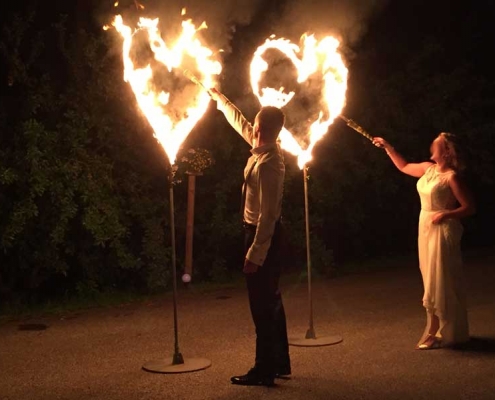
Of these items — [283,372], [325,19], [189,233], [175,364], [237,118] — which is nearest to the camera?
[283,372]

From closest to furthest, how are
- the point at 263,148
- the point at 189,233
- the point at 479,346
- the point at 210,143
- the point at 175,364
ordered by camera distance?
the point at 263,148, the point at 175,364, the point at 479,346, the point at 189,233, the point at 210,143

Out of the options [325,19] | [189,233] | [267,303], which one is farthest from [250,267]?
[325,19]

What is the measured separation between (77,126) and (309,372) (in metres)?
6.24

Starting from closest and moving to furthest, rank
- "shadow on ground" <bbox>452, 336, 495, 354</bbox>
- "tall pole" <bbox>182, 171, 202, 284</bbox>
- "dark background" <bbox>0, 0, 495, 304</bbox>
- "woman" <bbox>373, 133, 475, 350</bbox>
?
"shadow on ground" <bbox>452, 336, 495, 354</bbox> < "woman" <bbox>373, 133, 475, 350</bbox> < "dark background" <bbox>0, 0, 495, 304</bbox> < "tall pole" <bbox>182, 171, 202, 284</bbox>

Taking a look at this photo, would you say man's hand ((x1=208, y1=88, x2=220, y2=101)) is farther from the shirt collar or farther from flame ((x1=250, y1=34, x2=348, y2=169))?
flame ((x1=250, y1=34, x2=348, y2=169))

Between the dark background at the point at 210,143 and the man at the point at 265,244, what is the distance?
317 cm

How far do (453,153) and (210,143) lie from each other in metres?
6.49

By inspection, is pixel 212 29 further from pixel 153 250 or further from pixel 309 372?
pixel 309 372

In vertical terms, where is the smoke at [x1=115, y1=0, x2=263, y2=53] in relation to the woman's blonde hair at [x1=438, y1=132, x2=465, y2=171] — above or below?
above

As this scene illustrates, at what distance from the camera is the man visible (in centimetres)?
625

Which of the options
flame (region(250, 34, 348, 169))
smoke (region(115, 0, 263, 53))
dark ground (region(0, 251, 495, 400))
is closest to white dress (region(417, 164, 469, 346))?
dark ground (region(0, 251, 495, 400))

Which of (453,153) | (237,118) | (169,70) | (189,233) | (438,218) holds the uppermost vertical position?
(169,70)

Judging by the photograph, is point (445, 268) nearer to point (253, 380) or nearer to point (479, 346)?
point (479, 346)

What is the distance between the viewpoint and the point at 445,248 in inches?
304
